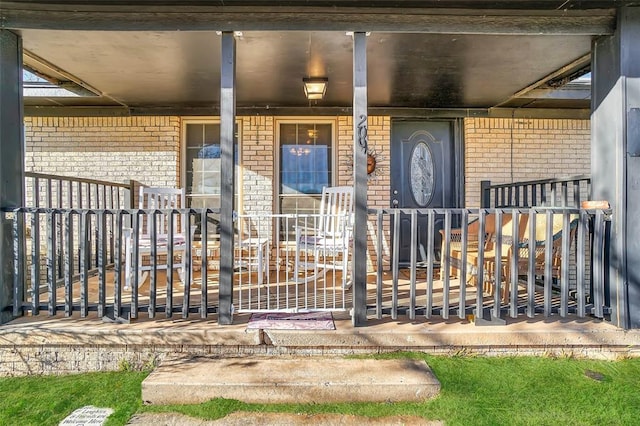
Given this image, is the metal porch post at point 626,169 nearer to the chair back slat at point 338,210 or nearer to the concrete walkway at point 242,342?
the concrete walkway at point 242,342

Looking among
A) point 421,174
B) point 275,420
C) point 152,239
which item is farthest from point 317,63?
point 275,420

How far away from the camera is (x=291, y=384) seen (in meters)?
2.25

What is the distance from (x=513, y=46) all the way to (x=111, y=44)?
3135 millimetres

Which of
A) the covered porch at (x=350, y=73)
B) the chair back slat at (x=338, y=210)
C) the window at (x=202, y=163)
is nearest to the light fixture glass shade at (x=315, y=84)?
the covered porch at (x=350, y=73)

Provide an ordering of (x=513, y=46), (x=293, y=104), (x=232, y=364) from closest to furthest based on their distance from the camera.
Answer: (x=232, y=364) → (x=513, y=46) → (x=293, y=104)

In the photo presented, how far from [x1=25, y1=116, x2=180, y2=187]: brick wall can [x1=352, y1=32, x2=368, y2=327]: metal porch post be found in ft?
9.75

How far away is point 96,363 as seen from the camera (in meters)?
2.66

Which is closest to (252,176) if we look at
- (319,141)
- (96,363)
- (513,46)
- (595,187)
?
(319,141)

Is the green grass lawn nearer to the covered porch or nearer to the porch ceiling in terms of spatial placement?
the covered porch

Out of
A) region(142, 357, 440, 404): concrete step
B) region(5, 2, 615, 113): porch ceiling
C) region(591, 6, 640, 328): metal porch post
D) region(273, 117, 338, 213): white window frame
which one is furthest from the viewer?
region(273, 117, 338, 213): white window frame

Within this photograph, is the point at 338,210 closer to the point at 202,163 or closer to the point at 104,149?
the point at 202,163

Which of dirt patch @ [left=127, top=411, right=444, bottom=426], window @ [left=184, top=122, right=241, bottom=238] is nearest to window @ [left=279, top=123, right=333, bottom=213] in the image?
window @ [left=184, top=122, right=241, bottom=238]

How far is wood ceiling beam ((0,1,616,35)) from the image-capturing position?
108 inches

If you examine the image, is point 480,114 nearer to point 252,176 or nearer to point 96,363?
point 252,176
